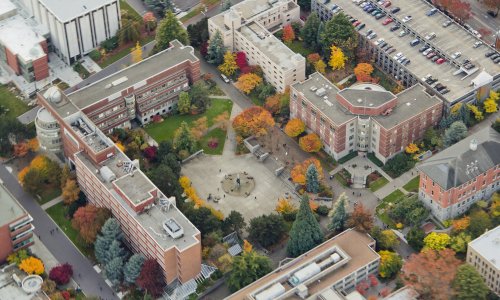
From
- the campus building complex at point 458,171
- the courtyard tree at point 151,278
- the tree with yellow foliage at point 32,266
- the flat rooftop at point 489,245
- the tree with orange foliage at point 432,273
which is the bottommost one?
the tree with yellow foliage at point 32,266

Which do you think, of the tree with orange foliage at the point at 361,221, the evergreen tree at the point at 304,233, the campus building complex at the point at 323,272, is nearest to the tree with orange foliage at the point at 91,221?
the campus building complex at the point at 323,272

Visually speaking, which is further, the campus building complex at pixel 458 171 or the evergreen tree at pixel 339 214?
the campus building complex at pixel 458 171

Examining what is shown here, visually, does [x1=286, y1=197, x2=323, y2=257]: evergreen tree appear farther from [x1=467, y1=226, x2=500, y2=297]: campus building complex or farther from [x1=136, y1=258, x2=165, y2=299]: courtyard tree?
[x1=467, y1=226, x2=500, y2=297]: campus building complex

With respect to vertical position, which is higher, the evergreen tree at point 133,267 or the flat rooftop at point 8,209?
the flat rooftop at point 8,209

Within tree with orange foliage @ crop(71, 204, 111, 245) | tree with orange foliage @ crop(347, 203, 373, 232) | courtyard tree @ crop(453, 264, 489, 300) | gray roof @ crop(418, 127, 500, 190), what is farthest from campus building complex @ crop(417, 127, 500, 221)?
tree with orange foliage @ crop(71, 204, 111, 245)

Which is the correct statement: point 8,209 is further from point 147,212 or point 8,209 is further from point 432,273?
point 432,273

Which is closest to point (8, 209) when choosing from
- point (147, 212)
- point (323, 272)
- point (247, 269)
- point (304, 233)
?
point (147, 212)

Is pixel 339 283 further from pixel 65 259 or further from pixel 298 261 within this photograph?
pixel 65 259

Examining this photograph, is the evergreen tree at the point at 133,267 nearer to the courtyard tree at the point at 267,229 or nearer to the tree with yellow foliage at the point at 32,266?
the tree with yellow foliage at the point at 32,266
